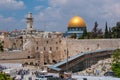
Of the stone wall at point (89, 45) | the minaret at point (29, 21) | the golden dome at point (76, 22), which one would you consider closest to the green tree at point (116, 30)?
the stone wall at point (89, 45)

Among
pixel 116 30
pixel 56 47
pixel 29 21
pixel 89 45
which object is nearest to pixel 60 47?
pixel 56 47

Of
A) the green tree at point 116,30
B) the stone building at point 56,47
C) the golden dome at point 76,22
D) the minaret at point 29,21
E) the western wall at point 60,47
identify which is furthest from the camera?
the golden dome at point 76,22

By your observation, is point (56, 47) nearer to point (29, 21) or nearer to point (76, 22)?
point (29, 21)

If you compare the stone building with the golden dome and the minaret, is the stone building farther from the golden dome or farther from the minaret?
the golden dome

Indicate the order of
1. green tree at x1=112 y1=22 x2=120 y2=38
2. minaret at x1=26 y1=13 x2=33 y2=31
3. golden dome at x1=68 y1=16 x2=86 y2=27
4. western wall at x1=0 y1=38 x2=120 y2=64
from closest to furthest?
western wall at x1=0 y1=38 x2=120 y2=64, green tree at x1=112 y1=22 x2=120 y2=38, minaret at x1=26 y1=13 x2=33 y2=31, golden dome at x1=68 y1=16 x2=86 y2=27

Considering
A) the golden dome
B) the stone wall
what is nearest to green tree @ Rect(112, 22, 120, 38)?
the stone wall

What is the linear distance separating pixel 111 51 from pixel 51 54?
22.2 ft

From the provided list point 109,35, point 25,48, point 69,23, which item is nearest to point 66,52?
point 25,48

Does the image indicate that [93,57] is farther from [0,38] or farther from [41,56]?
[0,38]

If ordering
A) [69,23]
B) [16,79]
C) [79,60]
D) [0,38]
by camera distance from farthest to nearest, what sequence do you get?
1. [69,23]
2. [0,38]
3. [79,60]
4. [16,79]

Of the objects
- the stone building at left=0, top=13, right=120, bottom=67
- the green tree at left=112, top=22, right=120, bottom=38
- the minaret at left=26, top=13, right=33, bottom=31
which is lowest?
the stone building at left=0, top=13, right=120, bottom=67

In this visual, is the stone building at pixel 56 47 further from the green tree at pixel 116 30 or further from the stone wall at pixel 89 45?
the green tree at pixel 116 30

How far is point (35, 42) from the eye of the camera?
36.1 m

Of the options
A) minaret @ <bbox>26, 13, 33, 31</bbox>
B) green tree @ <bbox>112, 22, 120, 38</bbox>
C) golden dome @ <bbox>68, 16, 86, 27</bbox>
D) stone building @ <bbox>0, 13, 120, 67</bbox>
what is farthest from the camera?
golden dome @ <bbox>68, 16, 86, 27</bbox>
